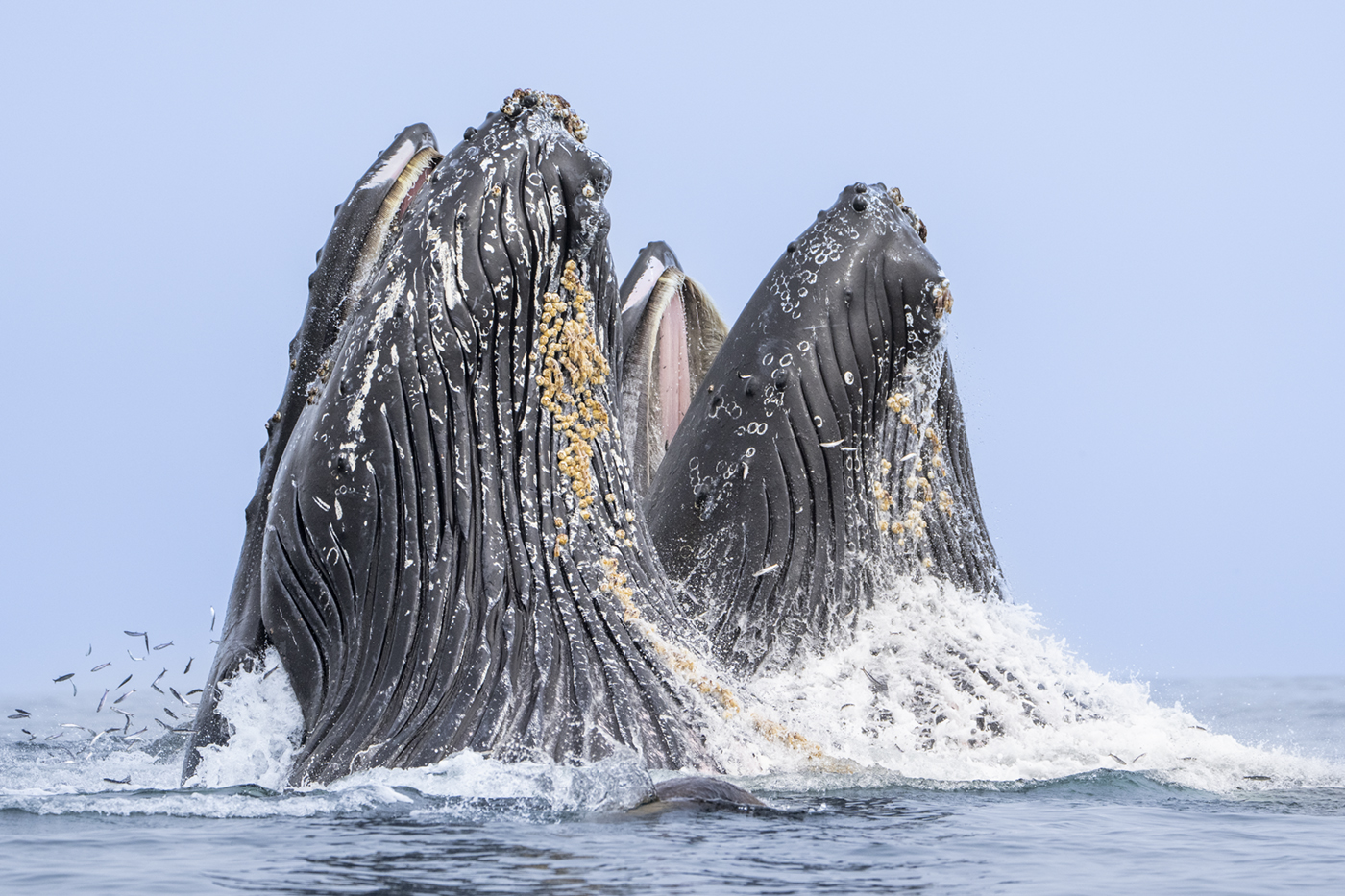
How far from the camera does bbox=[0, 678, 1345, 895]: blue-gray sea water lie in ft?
14.8

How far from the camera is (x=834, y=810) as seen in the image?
5.92 metres

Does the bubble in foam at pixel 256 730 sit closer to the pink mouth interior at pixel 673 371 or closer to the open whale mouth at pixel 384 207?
the open whale mouth at pixel 384 207

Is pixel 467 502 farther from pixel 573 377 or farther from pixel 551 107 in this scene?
pixel 551 107

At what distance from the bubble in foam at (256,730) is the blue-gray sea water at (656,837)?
0.78 feet

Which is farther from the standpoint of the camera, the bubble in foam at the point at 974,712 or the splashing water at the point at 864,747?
the bubble in foam at the point at 974,712

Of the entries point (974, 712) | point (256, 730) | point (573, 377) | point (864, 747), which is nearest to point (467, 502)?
point (573, 377)

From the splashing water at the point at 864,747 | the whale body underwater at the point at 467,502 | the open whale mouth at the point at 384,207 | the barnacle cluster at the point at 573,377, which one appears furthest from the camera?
the open whale mouth at the point at 384,207

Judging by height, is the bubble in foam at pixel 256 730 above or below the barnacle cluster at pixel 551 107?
below

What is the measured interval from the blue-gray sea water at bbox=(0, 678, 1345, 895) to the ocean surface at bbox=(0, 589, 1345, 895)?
16mm

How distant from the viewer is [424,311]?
6797mm

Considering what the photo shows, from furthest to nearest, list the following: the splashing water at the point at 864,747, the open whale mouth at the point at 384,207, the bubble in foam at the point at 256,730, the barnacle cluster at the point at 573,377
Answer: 1. the open whale mouth at the point at 384,207
2. the barnacle cluster at the point at 573,377
3. the bubble in foam at the point at 256,730
4. the splashing water at the point at 864,747

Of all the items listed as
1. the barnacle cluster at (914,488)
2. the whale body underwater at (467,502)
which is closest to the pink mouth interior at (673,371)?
the barnacle cluster at (914,488)

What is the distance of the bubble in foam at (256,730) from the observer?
21.8 ft

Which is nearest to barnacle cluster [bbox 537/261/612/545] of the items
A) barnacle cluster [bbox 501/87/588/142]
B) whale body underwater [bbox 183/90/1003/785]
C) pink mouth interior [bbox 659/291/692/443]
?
whale body underwater [bbox 183/90/1003/785]
